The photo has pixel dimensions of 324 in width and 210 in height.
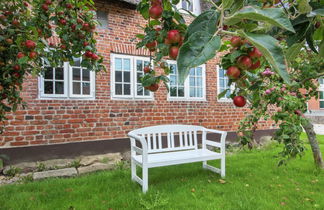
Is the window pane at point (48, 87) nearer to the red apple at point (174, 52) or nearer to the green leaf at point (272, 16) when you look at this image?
the red apple at point (174, 52)

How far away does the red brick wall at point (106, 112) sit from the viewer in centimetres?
413

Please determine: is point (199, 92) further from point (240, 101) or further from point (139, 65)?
point (240, 101)

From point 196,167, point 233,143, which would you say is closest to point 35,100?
point 196,167

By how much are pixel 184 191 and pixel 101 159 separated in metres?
2.28

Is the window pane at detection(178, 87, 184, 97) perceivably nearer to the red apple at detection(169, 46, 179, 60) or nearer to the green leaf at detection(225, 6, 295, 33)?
the red apple at detection(169, 46, 179, 60)

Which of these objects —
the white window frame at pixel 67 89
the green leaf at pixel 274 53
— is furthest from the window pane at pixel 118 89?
the green leaf at pixel 274 53

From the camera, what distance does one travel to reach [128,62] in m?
5.10

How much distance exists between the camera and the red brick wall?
13.5 ft

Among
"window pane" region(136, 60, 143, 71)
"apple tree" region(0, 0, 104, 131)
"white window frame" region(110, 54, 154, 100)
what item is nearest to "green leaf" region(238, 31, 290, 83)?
"apple tree" region(0, 0, 104, 131)

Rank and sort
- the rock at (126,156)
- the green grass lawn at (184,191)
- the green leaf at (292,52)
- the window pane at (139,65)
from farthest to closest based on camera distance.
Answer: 1. the window pane at (139,65)
2. the rock at (126,156)
3. the green grass lawn at (184,191)
4. the green leaf at (292,52)

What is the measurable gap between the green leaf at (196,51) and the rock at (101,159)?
4462 mm

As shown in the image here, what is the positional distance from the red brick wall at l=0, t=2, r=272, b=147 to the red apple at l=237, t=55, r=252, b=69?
4.40 meters

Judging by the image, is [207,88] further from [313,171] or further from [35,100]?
[35,100]

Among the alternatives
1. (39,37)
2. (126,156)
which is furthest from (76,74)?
(39,37)
